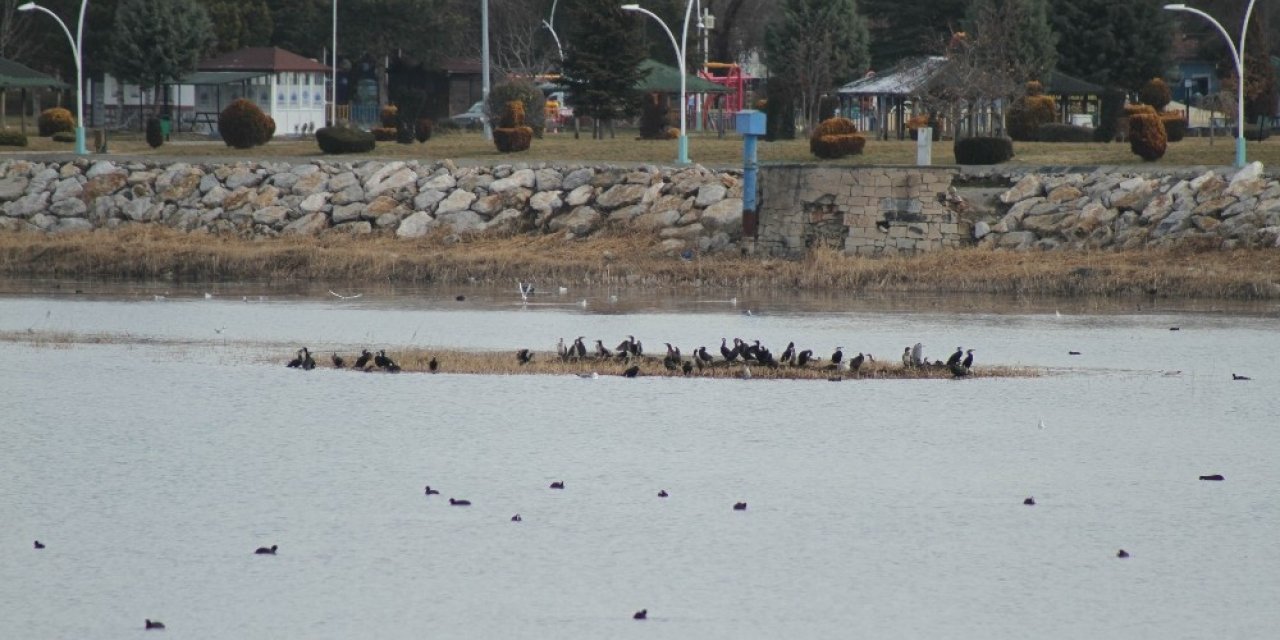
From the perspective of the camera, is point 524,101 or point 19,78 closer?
point 524,101

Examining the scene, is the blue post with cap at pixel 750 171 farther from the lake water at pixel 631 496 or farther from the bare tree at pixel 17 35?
the bare tree at pixel 17 35

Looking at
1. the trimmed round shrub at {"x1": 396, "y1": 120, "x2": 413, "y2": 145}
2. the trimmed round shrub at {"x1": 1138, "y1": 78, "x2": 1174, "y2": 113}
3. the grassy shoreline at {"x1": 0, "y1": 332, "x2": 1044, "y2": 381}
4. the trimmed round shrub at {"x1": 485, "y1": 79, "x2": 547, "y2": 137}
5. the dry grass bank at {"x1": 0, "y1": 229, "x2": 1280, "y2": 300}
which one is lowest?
the grassy shoreline at {"x1": 0, "y1": 332, "x2": 1044, "y2": 381}

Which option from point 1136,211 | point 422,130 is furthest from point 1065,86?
point 1136,211

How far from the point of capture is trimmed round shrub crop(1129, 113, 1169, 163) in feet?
142

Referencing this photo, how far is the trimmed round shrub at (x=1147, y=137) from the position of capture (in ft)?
142

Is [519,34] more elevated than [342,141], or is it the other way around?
[519,34]

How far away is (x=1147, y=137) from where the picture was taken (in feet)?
142

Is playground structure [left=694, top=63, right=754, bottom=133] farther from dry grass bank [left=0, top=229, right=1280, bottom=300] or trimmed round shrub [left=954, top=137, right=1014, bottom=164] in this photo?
dry grass bank [left=0, top=229, right=1280, bottom=300]

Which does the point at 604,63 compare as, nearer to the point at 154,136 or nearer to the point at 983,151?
the point at 154,136

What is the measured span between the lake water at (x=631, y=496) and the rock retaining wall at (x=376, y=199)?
14.8 meters

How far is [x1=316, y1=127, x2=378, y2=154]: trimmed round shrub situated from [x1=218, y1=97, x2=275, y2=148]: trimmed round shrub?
3.67 metres

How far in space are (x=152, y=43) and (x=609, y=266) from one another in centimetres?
4079

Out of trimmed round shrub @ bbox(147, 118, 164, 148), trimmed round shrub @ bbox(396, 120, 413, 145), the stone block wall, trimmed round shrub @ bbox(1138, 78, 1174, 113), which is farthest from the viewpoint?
trimmed round shrub @ bbox(1138, 78, 1174, 113)

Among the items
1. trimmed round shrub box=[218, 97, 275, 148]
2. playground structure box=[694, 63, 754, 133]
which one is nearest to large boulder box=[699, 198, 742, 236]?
trimmed round shrub box=[218, 97, 275, 148]
